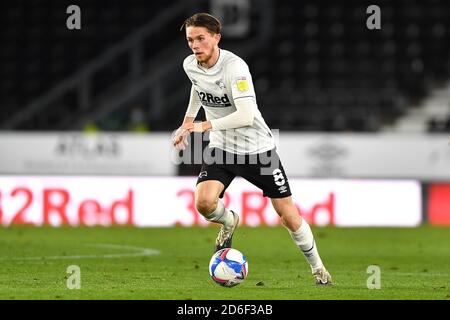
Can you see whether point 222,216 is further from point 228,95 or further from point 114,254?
point 114,254

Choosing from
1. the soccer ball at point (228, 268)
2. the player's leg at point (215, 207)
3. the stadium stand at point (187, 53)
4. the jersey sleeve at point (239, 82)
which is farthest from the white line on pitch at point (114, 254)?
the stadium stand at point (187, 53)

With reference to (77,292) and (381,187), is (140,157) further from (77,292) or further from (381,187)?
(77,292)

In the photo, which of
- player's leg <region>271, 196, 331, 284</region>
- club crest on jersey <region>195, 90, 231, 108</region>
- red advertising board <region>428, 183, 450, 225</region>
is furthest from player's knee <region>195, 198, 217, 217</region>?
red advertising board <region>428, 183, 450, 225</region>

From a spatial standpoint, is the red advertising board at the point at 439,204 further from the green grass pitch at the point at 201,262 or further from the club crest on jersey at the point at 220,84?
the club crest on jersey at the point at 220,84

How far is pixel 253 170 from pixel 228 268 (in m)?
0.81

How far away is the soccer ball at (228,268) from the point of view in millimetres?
9062

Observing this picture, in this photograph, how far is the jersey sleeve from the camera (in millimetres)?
8953

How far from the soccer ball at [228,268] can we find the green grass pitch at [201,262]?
0.29ft

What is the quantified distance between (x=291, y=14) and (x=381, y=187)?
27.2ft

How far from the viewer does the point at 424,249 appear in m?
14.4

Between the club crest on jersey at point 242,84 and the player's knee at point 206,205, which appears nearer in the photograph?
the club crest on jersey at point 242,84

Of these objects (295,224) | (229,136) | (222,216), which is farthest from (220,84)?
(295,224)

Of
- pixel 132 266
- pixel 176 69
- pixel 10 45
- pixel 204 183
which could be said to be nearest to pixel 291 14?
pixel 176 69

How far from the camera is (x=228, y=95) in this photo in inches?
360
